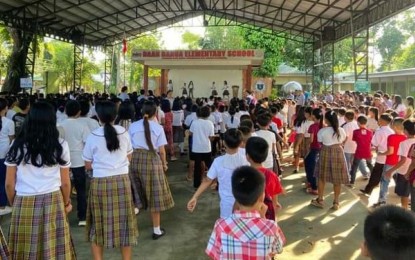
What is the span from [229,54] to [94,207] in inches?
539

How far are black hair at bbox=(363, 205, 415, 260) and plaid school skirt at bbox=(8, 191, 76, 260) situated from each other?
2.12 m

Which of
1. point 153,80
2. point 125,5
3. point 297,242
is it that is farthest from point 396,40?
point 297,242

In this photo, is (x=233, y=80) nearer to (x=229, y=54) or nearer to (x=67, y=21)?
(x=229, y=54)

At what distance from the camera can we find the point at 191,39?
136 feet

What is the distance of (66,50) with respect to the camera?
102ft

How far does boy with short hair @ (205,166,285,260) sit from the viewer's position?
197 centimetres

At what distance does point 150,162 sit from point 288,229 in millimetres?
1779

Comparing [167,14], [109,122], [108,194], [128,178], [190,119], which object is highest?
[167,14]

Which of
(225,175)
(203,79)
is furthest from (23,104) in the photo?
(203,79)

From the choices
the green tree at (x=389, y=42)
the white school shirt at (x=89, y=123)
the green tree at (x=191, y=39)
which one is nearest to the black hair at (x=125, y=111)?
the white school shirt at (x=89, y=123)

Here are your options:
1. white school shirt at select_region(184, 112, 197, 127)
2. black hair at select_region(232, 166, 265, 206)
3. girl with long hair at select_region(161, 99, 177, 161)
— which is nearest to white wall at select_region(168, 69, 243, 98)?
girl with long hair at select_region(161, 99, 177, 161)

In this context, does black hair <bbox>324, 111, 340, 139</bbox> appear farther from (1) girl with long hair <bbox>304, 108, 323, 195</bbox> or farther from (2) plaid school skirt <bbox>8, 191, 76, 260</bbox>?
(2) plaid school skirt <bbox>8, 191, 76, 260</bbox>

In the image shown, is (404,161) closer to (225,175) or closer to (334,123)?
(334,123)

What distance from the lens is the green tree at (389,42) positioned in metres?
45.8
